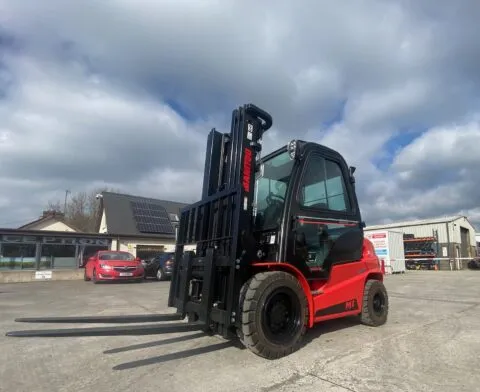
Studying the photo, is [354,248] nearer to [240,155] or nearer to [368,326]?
[368,326]

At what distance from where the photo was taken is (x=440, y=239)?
3700 cm

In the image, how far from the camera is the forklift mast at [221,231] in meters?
4.44

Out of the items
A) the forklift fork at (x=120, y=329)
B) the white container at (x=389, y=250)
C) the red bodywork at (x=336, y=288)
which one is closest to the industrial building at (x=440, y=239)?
the white container at (x=389, y=250)

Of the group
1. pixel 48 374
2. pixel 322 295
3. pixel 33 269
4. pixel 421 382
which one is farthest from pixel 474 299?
pixel 33 269

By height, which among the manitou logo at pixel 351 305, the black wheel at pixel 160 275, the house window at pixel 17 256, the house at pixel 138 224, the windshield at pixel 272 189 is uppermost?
the house at pixel 138 224

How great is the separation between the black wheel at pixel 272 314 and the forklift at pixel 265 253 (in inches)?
0.5

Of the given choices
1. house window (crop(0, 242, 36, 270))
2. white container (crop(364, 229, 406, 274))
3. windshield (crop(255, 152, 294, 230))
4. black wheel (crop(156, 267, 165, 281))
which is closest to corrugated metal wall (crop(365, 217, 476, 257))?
white container (crop(364, 229, 406, 274))

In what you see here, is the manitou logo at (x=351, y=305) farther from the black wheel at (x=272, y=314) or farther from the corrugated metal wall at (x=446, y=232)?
the corrugated metal wall at (x=446, y=232)

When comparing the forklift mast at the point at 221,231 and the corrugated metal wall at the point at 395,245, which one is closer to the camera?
the forklift mast at the point at 221,231

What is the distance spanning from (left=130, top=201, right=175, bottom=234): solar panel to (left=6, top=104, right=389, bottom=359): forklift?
74.3 feet

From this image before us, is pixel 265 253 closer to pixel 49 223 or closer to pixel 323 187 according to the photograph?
pixel 323 187

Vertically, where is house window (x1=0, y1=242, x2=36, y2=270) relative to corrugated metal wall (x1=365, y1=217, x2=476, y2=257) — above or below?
below

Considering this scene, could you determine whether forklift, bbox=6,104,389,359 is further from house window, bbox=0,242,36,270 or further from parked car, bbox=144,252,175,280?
house window, bbox=0,242,36,270

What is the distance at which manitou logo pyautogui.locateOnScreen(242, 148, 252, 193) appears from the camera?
4794 millimetres
